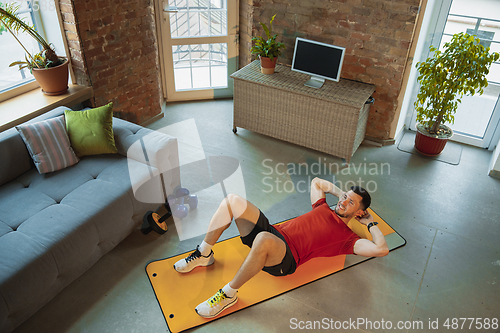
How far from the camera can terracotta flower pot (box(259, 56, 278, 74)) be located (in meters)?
3.84

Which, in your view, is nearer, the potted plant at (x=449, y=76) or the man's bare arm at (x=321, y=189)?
the man's bare arm at (x=321, y=189)

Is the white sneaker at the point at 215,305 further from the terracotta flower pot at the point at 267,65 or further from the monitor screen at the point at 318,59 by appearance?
the terracotta flower pot at the point at 267,65

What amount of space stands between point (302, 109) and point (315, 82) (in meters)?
0.31

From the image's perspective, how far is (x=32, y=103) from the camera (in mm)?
3186

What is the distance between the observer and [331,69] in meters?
3.56

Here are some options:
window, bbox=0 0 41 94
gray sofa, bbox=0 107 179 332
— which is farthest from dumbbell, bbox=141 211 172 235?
window, bbox=0 0 41 94

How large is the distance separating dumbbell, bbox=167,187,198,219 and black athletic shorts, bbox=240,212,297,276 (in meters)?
0.74

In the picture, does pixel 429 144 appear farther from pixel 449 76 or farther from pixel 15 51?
pixel 15 51

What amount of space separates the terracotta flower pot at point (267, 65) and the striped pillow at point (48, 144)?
2.01 m

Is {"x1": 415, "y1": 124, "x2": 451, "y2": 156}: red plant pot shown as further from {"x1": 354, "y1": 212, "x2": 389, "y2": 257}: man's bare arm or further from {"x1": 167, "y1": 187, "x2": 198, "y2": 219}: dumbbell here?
{"x1": 167, "y1": 187, "x2": 198, "y2": 219}: dumbbell

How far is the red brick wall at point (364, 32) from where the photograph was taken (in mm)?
3480

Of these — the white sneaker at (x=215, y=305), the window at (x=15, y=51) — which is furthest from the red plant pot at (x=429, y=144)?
the window at (x=15, y=51)

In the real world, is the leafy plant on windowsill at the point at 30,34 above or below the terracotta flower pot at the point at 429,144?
above

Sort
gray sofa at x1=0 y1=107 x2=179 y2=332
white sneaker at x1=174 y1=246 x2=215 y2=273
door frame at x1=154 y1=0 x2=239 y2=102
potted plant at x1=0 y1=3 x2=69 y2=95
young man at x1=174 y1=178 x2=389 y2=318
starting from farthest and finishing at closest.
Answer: door frame at x1=154 y1=0 x2=239 y2=102
potted plant at x1=0 y1=3 x2=69 y2=95
white sneaker at x1=174 y1=246 x2=215 y2=273
young man at x1=174 y1=178 x2=389 y2=318
gray sofa at x1=0 y1=107 x2=179 y2=332
